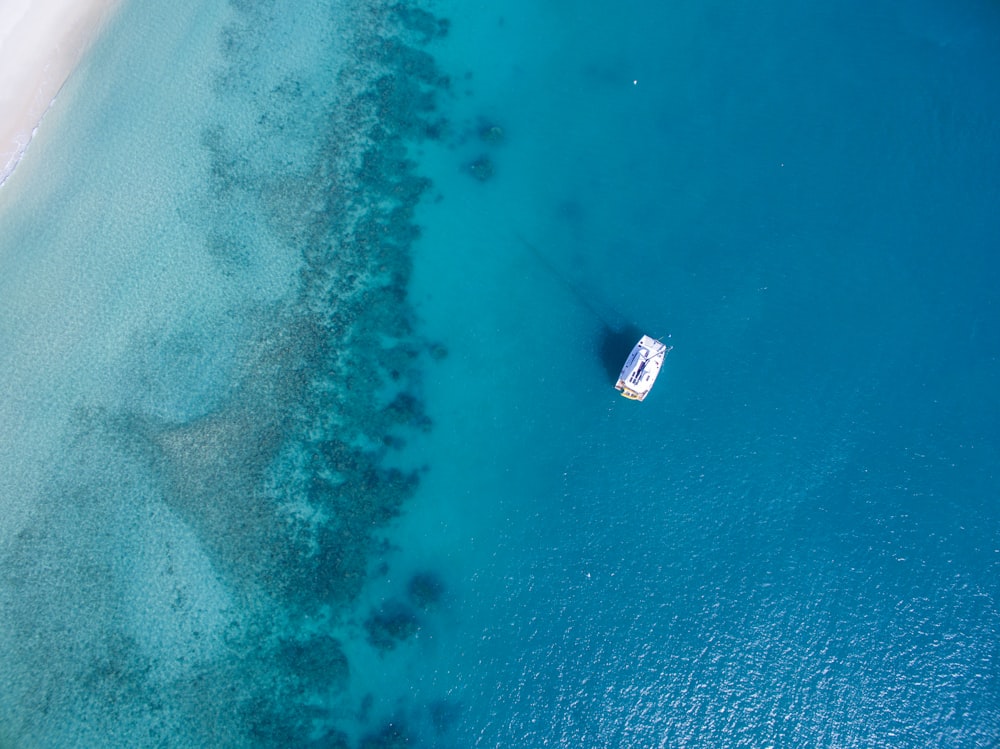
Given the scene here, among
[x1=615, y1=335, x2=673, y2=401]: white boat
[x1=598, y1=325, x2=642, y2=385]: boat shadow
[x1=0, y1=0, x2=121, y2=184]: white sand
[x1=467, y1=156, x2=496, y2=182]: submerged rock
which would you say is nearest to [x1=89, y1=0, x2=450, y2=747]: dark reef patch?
[x1=467, y1=156, x2=496, y2=182]: submerged rock

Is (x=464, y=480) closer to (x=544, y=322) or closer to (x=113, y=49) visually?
(x=544, y=322)

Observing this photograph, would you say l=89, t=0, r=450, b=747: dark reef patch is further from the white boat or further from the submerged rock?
the white boat

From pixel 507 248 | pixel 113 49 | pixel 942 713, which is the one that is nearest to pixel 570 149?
pixel 507 248

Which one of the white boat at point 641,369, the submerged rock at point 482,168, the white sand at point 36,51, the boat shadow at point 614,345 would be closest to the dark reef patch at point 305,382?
the submerged rock at point 482,168

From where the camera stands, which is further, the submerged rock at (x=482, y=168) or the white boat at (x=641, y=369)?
the submerged rock at (x=482, y=168)

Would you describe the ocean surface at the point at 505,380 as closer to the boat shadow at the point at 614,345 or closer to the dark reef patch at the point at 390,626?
the boat shadow at the point at 614,345
